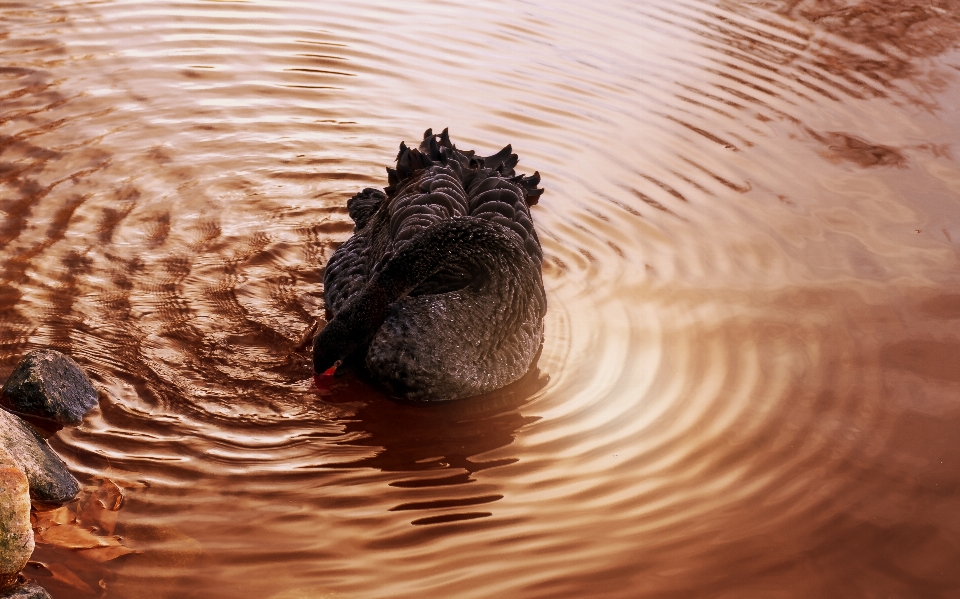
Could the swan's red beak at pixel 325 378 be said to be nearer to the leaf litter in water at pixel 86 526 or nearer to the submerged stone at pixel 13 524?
the leaf litter in water at pixel 86 526

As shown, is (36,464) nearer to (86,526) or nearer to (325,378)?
(86,526)

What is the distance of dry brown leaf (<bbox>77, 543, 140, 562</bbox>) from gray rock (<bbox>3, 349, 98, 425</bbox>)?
863 millimetres

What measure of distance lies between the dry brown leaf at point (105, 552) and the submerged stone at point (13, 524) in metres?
0.27

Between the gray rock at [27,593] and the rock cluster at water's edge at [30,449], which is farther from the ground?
the rock cluster at water's edge at [30,449]

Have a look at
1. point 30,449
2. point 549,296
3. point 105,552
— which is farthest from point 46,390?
point 549,296

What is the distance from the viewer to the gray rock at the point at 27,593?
10.0ft

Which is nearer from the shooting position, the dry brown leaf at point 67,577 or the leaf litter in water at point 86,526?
the dry brown leaf at point 67,577

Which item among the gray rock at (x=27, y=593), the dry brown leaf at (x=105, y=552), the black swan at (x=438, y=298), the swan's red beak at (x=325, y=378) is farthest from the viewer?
the black swan at (x=438, y=298)

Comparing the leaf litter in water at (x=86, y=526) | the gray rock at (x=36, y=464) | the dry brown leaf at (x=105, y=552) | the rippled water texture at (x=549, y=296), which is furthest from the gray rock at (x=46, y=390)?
the dry brown leaf at (x=105, y=552)

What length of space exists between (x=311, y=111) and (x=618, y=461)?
15.2 ft

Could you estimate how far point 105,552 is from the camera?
3.49m

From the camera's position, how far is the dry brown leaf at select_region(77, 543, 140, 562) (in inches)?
136

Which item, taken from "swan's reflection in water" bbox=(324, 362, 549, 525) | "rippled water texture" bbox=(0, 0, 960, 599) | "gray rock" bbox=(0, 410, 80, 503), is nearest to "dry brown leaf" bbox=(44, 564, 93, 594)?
"rippled water texture" bbox=(0, 0, 960, 599)

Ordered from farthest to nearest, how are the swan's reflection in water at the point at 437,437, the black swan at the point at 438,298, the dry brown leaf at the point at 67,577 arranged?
the black swan at the point at 438,298, the swan's reflection in water at the point at 437,437, the dry brown leaf at the point at 67,577
